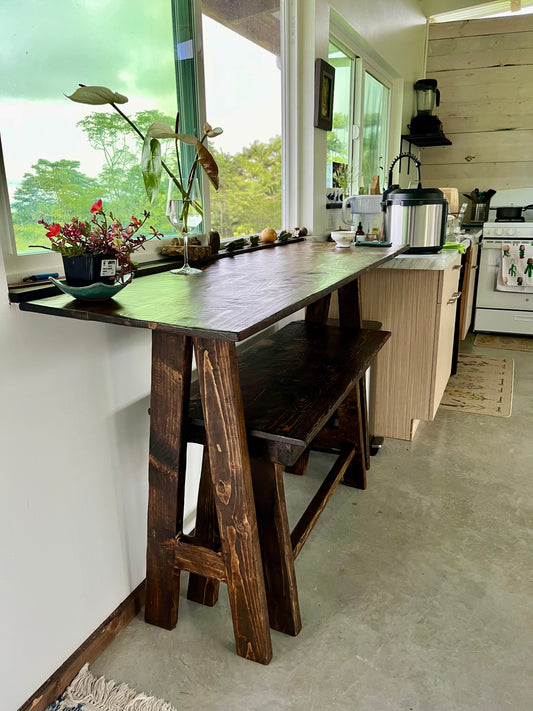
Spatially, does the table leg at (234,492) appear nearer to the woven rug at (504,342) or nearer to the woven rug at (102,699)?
the woven rug at (102,699)

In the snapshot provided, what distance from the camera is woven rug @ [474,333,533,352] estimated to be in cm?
402

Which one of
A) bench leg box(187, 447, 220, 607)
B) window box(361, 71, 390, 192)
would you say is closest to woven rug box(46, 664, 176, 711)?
bench leg box(187, 447, 220, 607)

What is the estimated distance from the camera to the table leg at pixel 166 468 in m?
1.20

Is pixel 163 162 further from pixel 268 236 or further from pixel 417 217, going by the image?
pixel 417 217

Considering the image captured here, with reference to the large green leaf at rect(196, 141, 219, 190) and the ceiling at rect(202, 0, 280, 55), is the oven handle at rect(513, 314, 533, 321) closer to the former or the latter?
the ceiling at rect(202, 0, 280, 55)

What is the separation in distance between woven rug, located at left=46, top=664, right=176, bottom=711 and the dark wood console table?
208 millimetres

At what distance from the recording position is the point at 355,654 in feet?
4.39

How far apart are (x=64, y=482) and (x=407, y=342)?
164cm

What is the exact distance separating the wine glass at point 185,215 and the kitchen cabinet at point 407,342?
105 centimetres

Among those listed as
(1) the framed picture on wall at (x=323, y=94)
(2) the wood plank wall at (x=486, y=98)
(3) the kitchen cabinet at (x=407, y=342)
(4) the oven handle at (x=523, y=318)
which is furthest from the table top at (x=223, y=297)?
(2) the wood plank wall at (x=486, y=98)

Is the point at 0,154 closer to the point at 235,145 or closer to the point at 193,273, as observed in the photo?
the point at 193,273

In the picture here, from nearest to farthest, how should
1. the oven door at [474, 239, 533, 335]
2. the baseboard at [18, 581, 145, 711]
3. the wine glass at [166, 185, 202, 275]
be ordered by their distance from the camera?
the baseboard at [18, 581, 145, 711] < the wine glass at [166, 185, 202, 275] < the oven door at [474, 239, 533, 335]

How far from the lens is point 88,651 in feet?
4.31

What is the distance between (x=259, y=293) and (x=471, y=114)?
171 inches
